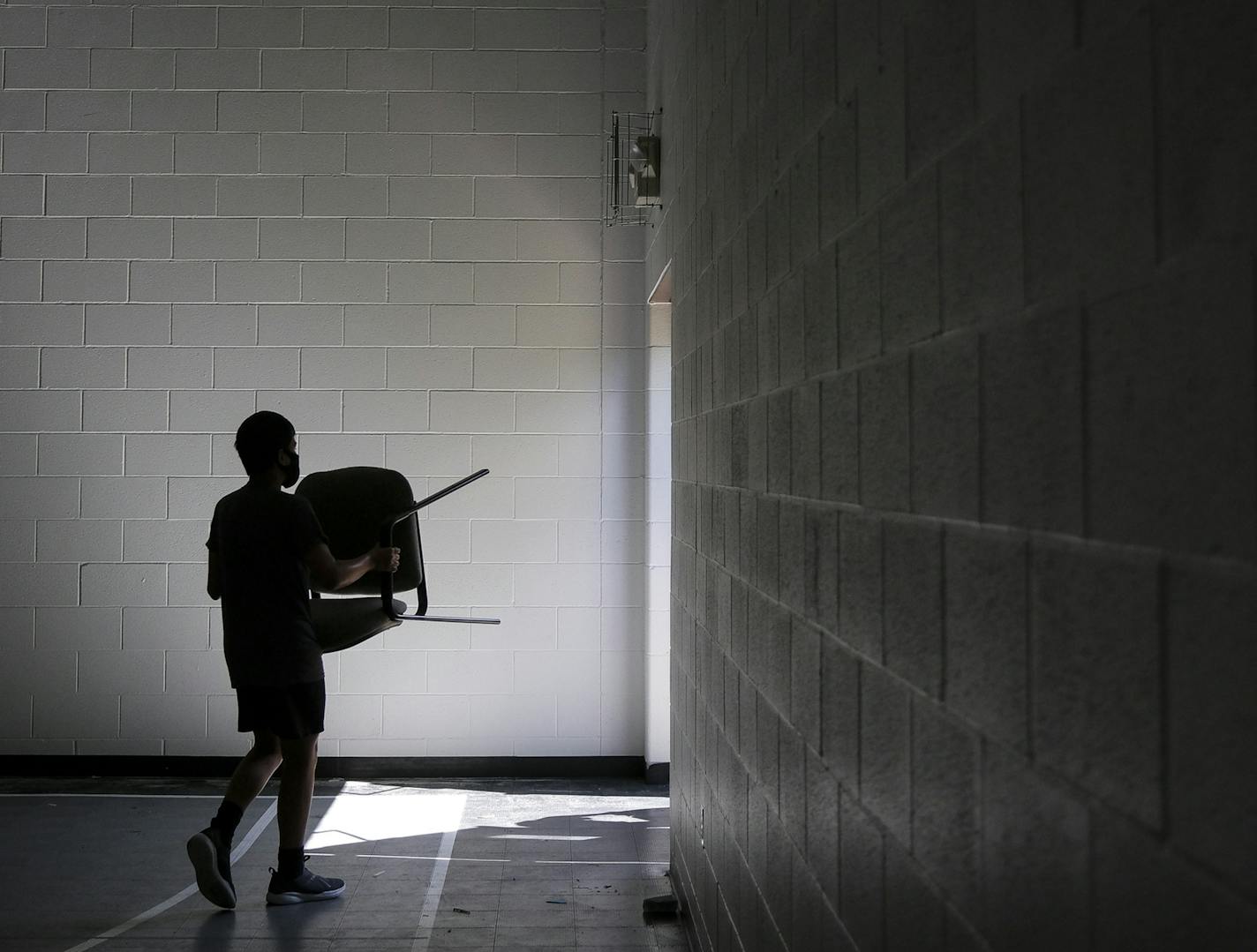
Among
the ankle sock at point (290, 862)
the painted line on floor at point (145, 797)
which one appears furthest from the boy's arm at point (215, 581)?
the painted line on floor at point (145, 797)

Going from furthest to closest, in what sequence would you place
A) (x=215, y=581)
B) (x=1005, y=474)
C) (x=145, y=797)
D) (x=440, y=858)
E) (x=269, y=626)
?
(x=145, y=797)
(x=440, y=858)
(x=215, y=581)
(x=269, y=626)
(x=1005, y=474)

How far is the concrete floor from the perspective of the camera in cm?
341

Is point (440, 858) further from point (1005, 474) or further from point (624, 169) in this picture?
point (1005, 474)

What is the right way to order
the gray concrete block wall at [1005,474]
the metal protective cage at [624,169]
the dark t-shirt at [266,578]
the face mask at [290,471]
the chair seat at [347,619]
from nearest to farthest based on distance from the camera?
the gray concrete block wall at [1005,474]
the dark t-shirt at [266,578]
the face mask at [290,471]
the chair seat at [347,619]
the metal protective cage at [624,169]

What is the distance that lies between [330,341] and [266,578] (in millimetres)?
2076

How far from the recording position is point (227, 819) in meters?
3.59

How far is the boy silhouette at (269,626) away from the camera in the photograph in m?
3.51

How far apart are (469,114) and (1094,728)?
4964mm

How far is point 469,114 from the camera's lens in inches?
212

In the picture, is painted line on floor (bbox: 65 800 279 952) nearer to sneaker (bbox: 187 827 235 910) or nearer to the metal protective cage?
sneaker (bbox: 187 827 235 910)

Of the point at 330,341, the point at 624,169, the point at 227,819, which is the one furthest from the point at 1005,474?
the point at 330,341

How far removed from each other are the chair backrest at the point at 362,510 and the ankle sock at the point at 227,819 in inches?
32.6

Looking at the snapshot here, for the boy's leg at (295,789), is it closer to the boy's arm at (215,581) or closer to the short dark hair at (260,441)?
the boy's arm at (215,581)

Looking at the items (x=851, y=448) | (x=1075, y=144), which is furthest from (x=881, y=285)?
(x=1075, y=144)
